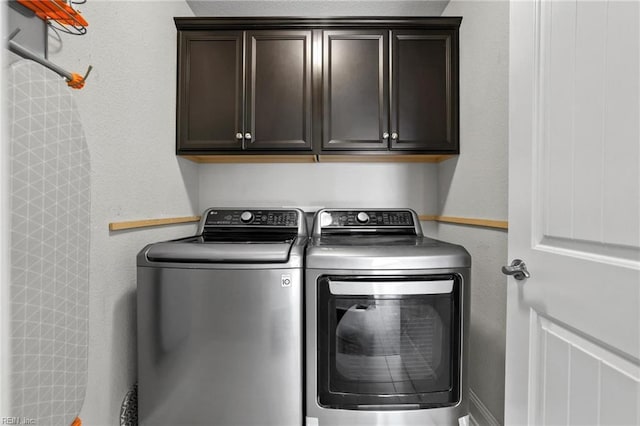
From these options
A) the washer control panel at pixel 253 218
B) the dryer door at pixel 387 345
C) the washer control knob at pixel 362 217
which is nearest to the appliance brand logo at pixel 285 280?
the dryer door at pixel 387 345

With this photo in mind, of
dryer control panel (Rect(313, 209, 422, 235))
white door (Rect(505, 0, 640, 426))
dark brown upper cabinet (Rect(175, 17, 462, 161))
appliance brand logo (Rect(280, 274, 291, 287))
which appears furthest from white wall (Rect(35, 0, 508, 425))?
appliance brand logo (Rect(280, 274, 291, 287))

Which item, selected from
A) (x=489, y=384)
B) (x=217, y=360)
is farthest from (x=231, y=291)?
(x=489, y=384)

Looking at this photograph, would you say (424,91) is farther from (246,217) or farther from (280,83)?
(246,217)

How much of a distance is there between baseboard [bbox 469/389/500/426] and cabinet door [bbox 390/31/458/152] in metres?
1.31

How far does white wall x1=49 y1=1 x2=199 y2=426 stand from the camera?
4.01ft

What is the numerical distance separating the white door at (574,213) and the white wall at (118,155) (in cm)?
144

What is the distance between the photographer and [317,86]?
1.92 meters

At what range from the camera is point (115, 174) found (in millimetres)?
1353

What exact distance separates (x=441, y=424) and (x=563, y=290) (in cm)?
82

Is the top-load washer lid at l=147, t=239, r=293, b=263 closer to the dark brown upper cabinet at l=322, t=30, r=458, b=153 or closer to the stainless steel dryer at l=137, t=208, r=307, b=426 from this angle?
the stainless steel dryer at l=137, t=208, r=307, b=426

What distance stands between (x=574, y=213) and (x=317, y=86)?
144 cm

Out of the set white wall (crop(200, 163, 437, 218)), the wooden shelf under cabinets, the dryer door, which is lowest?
the dryer door

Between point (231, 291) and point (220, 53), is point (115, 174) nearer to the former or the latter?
point (231, 291)

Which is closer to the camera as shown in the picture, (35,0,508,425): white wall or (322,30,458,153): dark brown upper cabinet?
(35,0,508,425): white wall
